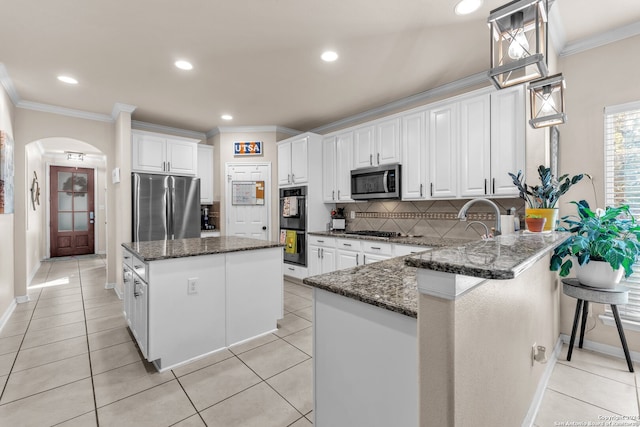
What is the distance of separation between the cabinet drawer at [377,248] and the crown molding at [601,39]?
2.44 m

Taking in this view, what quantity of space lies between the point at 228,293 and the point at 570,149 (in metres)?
3.28

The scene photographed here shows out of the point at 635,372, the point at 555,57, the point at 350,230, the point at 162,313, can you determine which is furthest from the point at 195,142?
the point at 635,372

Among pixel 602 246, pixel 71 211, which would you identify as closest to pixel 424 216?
pixel 602 246

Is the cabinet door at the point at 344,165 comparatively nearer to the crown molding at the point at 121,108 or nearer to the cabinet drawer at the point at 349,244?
the cabinet drawer at the point at 349,244

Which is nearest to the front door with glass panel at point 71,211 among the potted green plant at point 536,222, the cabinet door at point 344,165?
the cabinet door at point 344,165

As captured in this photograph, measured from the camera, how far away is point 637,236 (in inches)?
76.8

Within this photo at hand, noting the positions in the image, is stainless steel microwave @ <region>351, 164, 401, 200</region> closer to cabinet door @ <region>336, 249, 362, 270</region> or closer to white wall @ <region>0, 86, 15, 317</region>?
cabinet door @ <region>336, 249, 362, 270</region>

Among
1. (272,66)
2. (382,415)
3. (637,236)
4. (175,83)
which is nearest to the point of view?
(382,415)

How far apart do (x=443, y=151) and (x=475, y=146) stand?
0.34 metres

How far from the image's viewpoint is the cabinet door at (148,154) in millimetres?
4211

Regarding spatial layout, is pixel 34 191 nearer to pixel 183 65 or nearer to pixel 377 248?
pixel 183 65

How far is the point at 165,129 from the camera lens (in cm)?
499

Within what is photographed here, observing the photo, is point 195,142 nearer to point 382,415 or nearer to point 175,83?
point 175,83

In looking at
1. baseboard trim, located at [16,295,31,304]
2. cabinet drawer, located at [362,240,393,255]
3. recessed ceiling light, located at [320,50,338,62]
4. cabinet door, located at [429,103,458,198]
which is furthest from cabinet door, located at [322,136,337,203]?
baseboard trim, located at [16,295,31,304]
